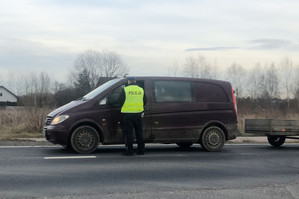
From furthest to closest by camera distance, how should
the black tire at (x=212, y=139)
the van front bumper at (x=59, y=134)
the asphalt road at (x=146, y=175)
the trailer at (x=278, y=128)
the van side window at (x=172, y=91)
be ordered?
the trailer at (x=278, y=128)
the black tire at (x=212, y=139)
the van side window at (x=172, y=91)
the van front bumper at (x=59, y=134)
the asphalt road at (x=146, y=175)

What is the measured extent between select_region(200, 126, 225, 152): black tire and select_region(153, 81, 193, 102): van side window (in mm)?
970

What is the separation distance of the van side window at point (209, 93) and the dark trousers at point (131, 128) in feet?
6.33

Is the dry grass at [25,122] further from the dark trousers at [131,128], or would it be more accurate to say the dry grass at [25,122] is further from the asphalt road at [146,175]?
the dark trousers at [131,128]

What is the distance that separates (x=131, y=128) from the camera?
9.09 metres

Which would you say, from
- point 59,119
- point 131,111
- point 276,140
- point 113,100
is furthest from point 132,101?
point 276,140

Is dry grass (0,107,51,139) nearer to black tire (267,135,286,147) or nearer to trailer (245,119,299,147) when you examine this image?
trailer (245,119,299,147)

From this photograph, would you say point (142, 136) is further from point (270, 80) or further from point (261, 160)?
point (270, 80)

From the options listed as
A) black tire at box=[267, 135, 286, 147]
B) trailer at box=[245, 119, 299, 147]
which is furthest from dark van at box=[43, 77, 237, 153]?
black tire at box=[267, 135, 286, 147]

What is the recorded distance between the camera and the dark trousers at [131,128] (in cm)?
903

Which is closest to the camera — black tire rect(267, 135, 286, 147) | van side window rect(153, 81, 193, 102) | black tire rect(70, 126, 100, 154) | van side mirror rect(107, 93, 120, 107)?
black tire rect(70, 126, 100, 154)

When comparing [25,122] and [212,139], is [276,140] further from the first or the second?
[25,122]

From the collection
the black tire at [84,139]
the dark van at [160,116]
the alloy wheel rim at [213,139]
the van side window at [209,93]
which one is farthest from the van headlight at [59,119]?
the alloy wheel rim at [213,139]

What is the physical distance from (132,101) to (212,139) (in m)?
2.53

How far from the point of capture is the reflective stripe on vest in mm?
9062
